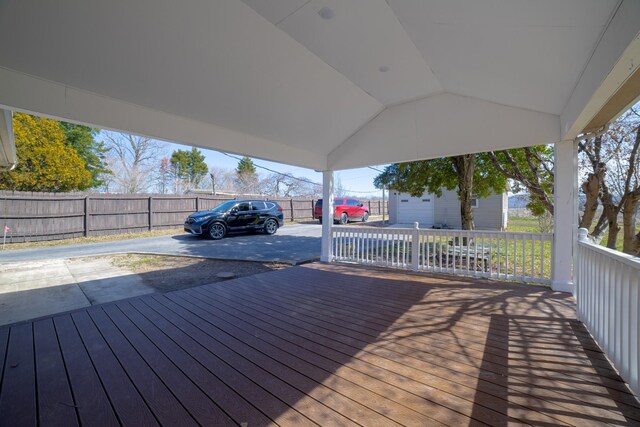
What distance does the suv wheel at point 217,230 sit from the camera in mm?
→ 9555

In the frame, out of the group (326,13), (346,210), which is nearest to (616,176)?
(326,13)

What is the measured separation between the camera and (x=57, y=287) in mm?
4285

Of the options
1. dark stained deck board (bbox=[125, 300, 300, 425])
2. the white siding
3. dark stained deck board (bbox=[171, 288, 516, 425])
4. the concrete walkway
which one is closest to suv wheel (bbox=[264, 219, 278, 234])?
the concrete walkway

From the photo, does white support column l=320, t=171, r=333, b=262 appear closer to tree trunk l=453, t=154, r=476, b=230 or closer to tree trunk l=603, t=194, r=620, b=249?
tree trunk l=453, t=154, r=476, b=230

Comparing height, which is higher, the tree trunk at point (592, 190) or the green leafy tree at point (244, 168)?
the green leafy tree at point (244, 168)

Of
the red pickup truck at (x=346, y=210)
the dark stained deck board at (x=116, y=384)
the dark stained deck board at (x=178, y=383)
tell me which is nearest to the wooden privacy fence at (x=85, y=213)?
the red pickup truck at (x=346, y=210)

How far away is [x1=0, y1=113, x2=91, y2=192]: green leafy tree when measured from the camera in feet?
31.8

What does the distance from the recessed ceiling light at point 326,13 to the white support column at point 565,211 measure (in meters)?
3.32

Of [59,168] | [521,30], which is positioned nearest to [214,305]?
[521,30]

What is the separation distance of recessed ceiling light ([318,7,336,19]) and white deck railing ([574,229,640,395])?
2.86 m

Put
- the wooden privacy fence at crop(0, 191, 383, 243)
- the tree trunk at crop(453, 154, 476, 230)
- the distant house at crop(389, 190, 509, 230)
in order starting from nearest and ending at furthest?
the tree trunk at crop(453, 154, 476, 230) < the wooden privacy fence at crop(0, 191, 383, 243) < the distant house at crop(389, 190, 509, 230)

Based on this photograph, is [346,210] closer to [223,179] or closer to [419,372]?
[419,372]

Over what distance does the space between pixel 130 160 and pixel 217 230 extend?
52.4 feet

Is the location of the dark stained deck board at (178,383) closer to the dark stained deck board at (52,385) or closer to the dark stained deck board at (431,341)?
the dark stained deck board at (52,385)
